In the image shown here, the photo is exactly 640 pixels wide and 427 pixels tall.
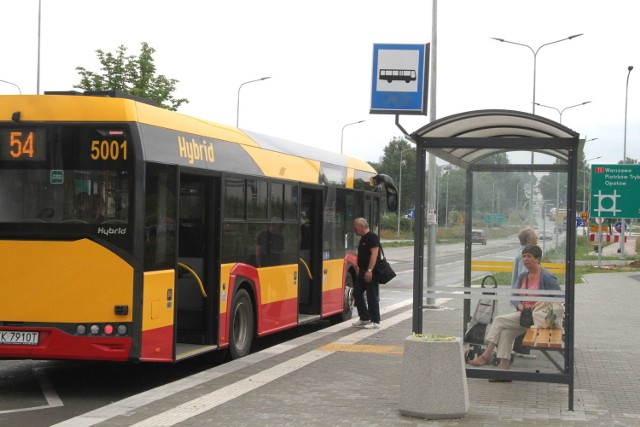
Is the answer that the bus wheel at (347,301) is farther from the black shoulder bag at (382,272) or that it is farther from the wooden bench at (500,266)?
the wooden bench at (500,266)

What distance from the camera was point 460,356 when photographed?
8.44m

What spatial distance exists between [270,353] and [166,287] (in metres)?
2.76

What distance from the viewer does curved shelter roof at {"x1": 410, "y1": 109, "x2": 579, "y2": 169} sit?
9055 millimetres

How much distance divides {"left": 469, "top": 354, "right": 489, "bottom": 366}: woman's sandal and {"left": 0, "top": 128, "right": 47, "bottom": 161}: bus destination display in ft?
15.1

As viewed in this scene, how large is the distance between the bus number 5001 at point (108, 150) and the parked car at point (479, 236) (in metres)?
3.76

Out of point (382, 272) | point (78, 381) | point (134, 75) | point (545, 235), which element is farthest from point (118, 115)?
point (134, 75)

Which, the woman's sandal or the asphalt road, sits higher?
the woman's sandal

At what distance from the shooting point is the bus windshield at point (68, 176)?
967cm

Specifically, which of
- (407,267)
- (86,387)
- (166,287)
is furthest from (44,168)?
(407,267)

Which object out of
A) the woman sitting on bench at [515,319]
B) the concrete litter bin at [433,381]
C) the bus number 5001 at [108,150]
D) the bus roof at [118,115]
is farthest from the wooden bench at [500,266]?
the bus number 5001 at [108,150]

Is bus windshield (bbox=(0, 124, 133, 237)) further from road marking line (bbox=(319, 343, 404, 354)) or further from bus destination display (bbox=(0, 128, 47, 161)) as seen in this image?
road marking line (bbox=(319, 343, 404, 354))

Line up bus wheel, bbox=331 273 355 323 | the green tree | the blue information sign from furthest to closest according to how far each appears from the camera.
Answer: the green tree, bus wheel, bbox=331 273 355 323, the blue information sign

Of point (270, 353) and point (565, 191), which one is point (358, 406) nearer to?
point (565, 191)

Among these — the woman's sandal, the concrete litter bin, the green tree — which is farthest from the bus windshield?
the green tree
